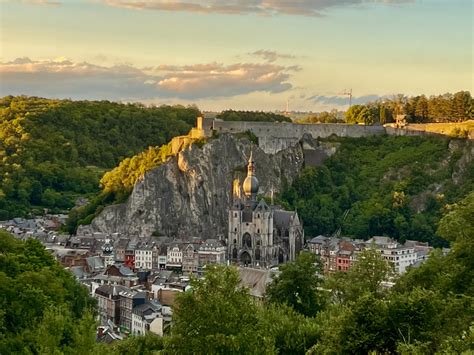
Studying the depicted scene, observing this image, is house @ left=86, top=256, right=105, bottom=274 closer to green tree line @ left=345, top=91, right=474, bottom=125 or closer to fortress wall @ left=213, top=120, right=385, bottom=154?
fortress wall @ left=213, top=120, right=385, bottom=154

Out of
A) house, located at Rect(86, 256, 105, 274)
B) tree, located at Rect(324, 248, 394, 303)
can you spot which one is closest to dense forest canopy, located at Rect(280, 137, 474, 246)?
house, located at Rect(86, 256, 105, 274)

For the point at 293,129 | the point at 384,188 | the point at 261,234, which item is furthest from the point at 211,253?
the point at 293,129

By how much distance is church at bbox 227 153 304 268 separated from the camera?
6525 centimetres

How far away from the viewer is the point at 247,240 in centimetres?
6594

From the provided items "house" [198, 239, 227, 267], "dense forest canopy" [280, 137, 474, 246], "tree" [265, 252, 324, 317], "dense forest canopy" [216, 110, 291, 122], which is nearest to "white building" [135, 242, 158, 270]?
"house" [198, 239, 227, 267]

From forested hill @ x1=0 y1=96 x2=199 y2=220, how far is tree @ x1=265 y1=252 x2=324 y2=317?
4688 centimetres

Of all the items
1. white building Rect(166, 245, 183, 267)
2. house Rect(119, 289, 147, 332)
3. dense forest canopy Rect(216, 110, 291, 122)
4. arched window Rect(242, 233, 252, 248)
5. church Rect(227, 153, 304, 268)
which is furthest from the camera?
dense forest canopy Rect(216, 110, 291, 122)

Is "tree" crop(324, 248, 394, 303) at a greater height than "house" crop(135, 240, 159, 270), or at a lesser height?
greater

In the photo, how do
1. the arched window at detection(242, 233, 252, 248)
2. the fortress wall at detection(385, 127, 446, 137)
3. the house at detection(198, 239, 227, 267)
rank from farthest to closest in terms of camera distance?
the fortress wall at detection(385, 127, 446, 137) < the arched window at detection(242, 233, 252, 248) < the house at detection(198, 239, 227, 267)

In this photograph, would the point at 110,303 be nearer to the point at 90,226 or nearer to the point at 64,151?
the point at 90,226

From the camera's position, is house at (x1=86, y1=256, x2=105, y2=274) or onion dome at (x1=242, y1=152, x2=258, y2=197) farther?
onion dome at (x1=242, y1=152, x2=258, y2=197)

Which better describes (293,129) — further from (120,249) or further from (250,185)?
(120,249)

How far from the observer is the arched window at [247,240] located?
65.8m

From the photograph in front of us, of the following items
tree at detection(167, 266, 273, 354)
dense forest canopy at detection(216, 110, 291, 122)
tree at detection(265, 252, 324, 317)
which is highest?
dense forest canopy at detection(216, 110, 291, 122)
